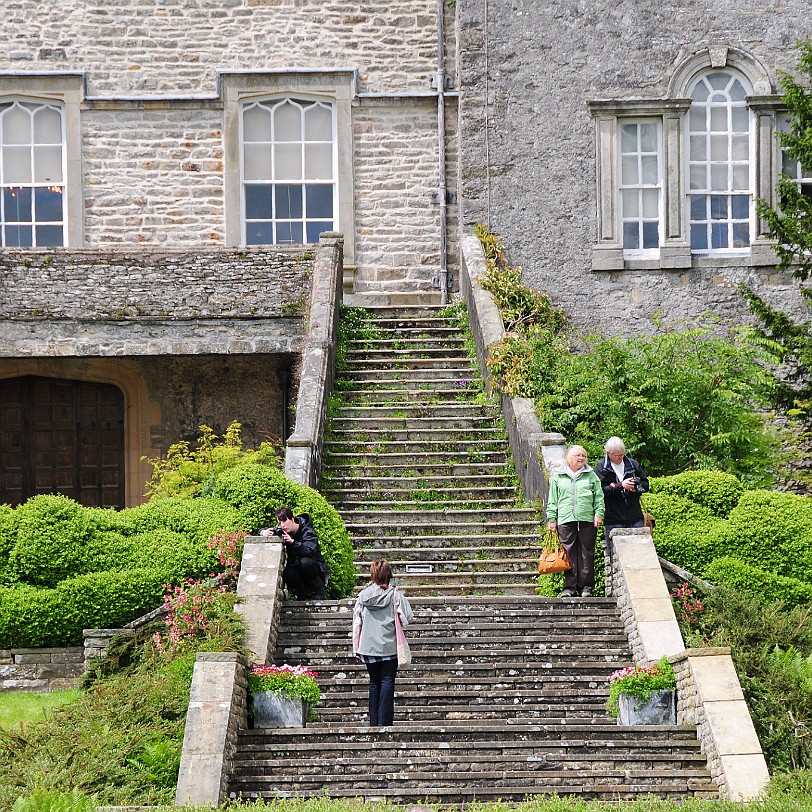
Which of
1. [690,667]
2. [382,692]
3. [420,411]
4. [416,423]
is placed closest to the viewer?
[382,692]

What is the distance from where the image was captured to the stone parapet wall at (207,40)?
20.8 m

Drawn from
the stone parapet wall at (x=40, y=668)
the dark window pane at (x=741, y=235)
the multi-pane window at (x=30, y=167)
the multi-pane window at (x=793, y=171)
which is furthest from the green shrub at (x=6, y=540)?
the multi-pane window at (x=793, y=171)

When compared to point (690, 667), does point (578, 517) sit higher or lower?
higher

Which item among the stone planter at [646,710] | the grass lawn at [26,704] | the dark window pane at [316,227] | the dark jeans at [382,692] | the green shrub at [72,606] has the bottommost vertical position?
the grass lawn at [26,704]

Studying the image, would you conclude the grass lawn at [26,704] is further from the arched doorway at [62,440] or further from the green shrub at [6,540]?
the arched doorway at [62,440]

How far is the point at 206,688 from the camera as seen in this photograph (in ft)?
33.7

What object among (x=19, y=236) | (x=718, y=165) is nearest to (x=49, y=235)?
(x=19, y=236)

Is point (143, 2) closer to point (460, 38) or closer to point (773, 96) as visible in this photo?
point (460, 38)

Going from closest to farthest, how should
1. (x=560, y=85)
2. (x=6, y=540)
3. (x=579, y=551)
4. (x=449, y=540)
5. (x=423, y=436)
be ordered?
(x=6, y=540) → (x=579, y=551) → (x=449, y=540) → (x=423, y=436) → (x=560, y=85)

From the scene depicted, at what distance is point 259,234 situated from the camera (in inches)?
830

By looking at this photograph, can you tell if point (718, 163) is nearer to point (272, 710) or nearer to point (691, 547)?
point (691, 547)

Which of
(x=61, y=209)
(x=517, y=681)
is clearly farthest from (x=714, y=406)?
Answer: (x=61, y=209)

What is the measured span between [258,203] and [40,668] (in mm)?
10220

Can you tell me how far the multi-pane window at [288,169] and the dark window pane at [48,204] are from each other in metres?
2.68
